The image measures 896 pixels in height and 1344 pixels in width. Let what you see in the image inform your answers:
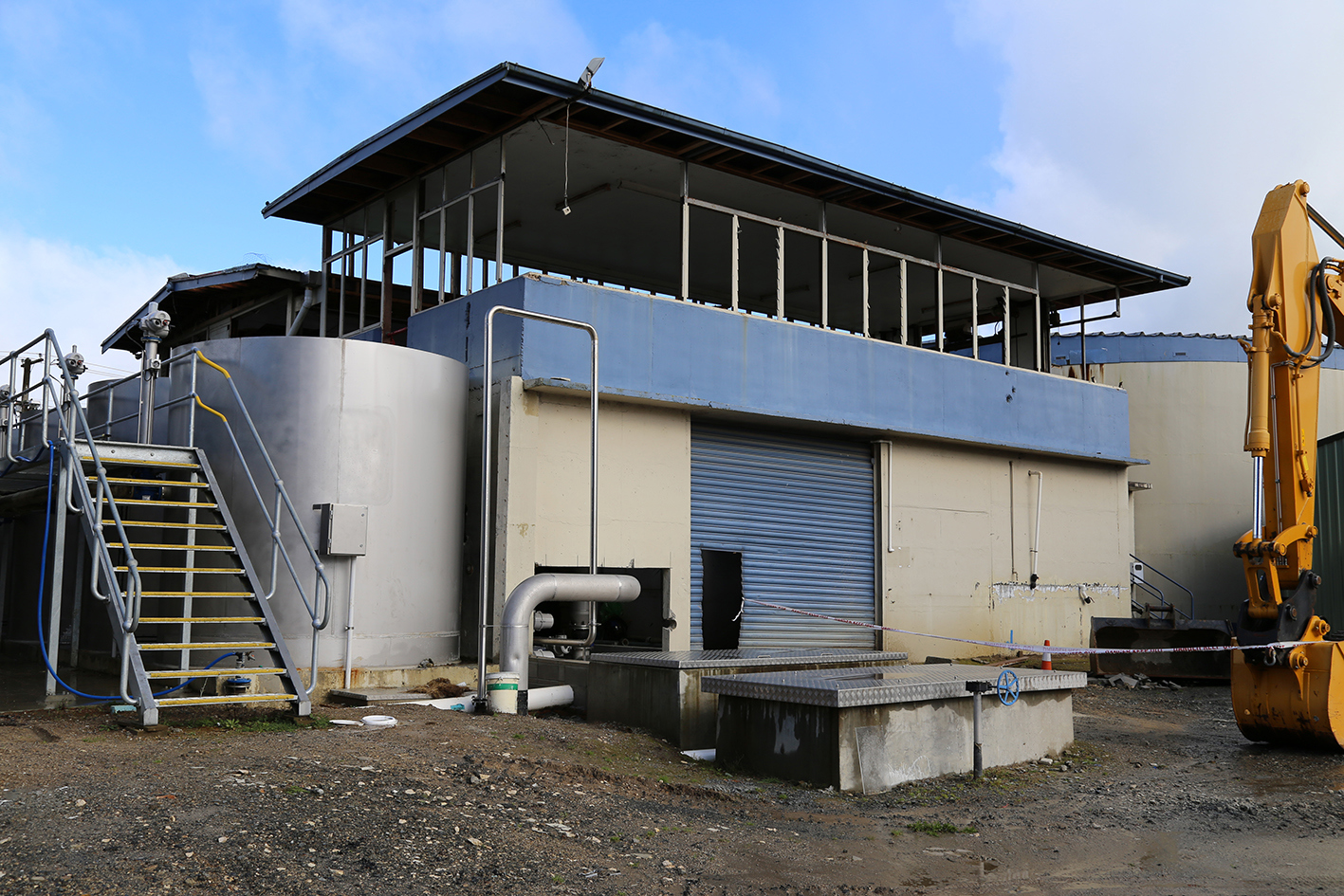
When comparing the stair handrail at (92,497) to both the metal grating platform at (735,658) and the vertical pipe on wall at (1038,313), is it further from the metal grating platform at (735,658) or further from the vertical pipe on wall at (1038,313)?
the vertical pipe on wall at (1038,313)

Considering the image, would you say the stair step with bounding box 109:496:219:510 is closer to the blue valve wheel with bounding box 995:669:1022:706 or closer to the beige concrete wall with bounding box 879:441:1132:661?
the blue valve wheel with bounding box 995:669:1022:706

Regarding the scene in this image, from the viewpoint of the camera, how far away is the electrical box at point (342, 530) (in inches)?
446

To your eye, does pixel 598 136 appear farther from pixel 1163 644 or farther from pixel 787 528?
pixel 1163 644

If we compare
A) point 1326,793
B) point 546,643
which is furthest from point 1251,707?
point 546,643

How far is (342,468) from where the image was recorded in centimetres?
1166

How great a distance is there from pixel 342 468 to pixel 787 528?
7.14m

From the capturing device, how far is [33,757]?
7133 millimetres

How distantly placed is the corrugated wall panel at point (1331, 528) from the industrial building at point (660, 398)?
368cm

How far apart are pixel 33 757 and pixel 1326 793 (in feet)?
30.6

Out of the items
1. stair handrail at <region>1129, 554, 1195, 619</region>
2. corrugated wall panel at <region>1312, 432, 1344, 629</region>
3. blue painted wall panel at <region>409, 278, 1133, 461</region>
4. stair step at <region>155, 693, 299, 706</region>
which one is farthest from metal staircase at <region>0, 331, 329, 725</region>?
stair handrail at <region>1129, 554, 1195, 619</region>

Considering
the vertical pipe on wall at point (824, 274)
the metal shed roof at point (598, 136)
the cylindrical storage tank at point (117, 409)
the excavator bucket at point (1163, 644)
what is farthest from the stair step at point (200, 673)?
the excavator bucket at point (1163, 644)

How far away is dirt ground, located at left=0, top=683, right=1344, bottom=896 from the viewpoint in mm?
5340

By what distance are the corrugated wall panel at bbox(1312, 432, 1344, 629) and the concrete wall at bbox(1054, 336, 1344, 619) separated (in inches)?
119

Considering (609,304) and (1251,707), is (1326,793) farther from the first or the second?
(609,304)
